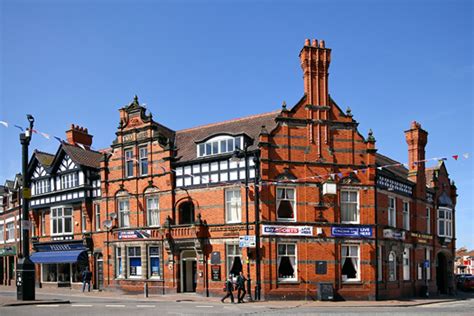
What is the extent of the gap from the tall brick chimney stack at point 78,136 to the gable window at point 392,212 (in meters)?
22.5

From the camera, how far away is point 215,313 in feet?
71.3

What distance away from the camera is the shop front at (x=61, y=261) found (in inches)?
1518

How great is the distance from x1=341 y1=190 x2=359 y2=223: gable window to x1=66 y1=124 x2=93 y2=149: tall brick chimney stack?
68.1 feet

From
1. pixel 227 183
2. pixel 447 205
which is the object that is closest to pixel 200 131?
pixel 227 183

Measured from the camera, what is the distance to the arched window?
111 ft

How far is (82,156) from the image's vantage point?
40.0 m

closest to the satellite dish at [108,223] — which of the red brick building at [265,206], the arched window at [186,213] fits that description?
the red brick building at [265,206]

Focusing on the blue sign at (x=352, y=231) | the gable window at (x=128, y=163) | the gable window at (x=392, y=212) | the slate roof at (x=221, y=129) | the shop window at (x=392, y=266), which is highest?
the slate roof at (x=221, y=129)

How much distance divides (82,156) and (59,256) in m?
7.13

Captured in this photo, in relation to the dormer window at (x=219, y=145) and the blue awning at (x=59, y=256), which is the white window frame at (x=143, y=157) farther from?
the blue awning at (x=59, y=256)

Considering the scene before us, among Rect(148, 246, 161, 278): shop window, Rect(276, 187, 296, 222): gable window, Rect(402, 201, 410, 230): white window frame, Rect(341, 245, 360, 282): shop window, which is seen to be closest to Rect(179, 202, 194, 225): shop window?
Rect(148, 246, 161, 278): shop window

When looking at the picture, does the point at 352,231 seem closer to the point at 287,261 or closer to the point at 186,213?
the point at 287,261

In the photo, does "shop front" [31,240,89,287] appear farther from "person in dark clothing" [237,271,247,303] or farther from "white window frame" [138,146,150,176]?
"person in dark clothing" [237,271,247,303]

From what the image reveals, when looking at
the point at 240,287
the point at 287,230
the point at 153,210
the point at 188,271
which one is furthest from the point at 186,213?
the point at 240,287
